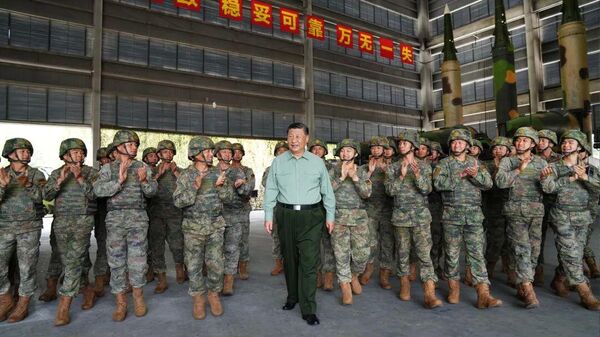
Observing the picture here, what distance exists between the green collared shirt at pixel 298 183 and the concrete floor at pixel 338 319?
1.08 metres

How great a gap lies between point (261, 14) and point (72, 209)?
12.4 metres

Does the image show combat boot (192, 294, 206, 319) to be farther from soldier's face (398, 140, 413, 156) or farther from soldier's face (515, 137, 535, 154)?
soldier's face (515, 137, 535, 154)

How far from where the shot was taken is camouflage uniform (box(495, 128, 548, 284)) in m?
4.25

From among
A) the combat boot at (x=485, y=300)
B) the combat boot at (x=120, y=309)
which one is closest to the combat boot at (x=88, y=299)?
the combat boot at (x=120, y=309)

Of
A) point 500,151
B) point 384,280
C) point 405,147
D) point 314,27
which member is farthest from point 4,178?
point 314,27

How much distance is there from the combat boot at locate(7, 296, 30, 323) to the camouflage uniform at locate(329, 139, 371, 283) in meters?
3.48

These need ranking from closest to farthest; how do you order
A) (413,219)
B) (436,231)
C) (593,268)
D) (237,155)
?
(413,219), (593,268), (436,231), (237,155)

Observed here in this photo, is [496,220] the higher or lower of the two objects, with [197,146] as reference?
lower

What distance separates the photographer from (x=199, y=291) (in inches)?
158

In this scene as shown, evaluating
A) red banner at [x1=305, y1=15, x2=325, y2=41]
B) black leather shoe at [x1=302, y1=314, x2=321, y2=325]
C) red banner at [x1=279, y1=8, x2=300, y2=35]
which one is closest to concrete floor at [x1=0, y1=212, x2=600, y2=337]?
black leather shoe at [x1=302, y1=314, x2=321, y2=325]

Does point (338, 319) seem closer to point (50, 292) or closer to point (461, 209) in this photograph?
point (461, 209)

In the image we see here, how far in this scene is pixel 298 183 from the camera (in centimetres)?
397

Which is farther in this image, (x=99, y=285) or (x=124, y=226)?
(x=99, y=285)

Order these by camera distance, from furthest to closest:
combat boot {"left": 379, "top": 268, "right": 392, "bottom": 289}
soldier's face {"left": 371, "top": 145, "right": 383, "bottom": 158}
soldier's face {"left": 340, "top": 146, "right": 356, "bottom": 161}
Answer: soldier's face {"left": 371, "top": 145, "right": 383, "bottom": 158} → combat boot {"left": 379, "top": 268, "right": 392, "bottom": 289} → soldier's face {"left": 340, "top": 146, "right": 356, "bottom": 161}
